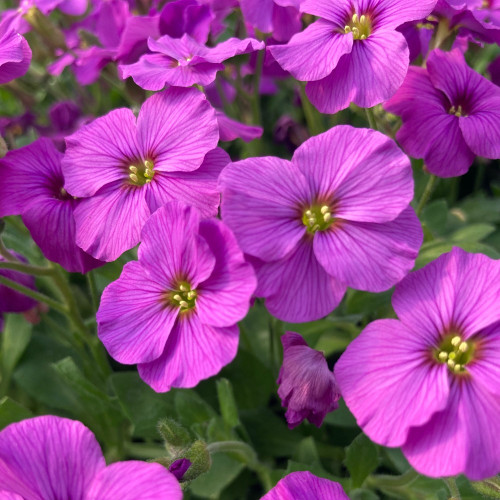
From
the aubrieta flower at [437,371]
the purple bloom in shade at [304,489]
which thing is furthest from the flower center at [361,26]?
the purple bloom in shade at [304,489]

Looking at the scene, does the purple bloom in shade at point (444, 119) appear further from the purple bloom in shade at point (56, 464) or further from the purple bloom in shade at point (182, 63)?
the purple bloom in shade at point (56, 464)

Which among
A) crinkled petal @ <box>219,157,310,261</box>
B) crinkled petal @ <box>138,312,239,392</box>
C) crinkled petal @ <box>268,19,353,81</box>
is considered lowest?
crinkled petal @ <box>138,312,239,392</box>

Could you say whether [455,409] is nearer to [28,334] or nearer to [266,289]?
[266,289]

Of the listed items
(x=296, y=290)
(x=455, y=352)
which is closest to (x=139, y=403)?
(x=296, y=290)

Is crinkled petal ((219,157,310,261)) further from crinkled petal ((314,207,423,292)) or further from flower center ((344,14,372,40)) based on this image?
flower center ((344,14,372,40))

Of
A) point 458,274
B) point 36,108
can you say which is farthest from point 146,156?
point 36,108

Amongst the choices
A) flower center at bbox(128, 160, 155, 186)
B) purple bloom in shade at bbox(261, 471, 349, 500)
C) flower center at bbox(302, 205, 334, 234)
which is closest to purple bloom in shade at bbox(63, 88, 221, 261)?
flower center at bbox(128, 160, 155, 186)
